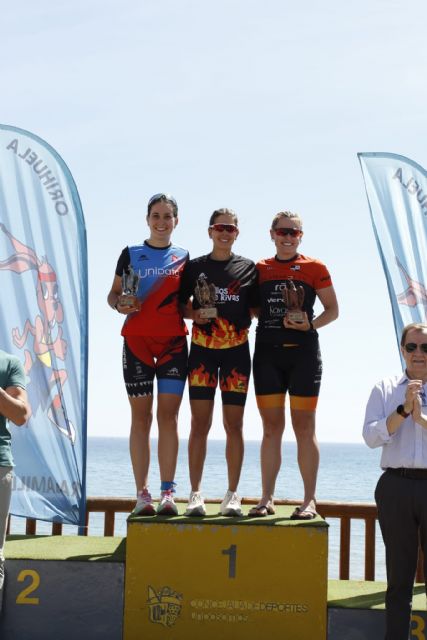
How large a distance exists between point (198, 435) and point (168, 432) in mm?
178

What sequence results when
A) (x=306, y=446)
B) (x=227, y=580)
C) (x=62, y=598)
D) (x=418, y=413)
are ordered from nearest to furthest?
(x=418, y=413) → (x=227, y=580) → (x=62, y=598) → (x=306, y=446)

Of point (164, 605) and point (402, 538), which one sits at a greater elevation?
point (402, 538)

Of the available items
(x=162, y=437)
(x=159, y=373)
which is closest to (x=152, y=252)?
(x=159, y=373)

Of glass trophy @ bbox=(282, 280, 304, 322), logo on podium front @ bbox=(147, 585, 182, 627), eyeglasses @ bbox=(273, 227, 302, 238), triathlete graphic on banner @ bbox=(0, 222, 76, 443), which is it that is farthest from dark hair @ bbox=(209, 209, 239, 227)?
logo on podium front @ bbox=(147, 585, 182, 627)

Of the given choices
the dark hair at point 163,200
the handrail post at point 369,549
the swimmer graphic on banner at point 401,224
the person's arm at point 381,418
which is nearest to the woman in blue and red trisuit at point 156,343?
the dark hair at point 163,200

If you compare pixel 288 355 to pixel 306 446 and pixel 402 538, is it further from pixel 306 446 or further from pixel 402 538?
pixel 402 538

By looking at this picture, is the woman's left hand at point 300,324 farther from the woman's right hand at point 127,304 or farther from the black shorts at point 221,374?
the woman's right hand at point 127,304

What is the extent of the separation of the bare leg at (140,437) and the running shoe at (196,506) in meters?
0.33

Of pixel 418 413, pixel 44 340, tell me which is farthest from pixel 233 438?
pixel 44 340

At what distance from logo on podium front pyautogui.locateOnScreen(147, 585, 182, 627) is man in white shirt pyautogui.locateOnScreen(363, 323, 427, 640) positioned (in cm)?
119

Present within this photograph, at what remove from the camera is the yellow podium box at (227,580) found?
489cm

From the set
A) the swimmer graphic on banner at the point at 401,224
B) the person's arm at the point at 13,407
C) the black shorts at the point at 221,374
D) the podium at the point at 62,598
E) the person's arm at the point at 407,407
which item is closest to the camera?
the person's arm at the point at 407,407

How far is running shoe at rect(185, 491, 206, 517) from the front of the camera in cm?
514

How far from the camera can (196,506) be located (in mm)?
5164
